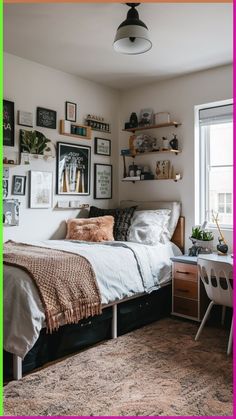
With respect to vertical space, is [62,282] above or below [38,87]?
below

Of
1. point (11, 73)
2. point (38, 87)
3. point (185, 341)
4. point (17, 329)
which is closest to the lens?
point (17, 329)

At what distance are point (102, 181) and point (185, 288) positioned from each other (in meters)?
1.73

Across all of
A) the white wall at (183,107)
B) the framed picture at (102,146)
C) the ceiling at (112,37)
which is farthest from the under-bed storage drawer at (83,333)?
the ceiling at (112,37)

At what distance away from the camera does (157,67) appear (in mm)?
3701

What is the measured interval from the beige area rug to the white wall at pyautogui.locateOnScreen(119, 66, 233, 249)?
1384 mm

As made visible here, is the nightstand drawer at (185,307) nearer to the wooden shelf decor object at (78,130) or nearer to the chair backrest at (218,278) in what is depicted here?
the chair backrest at (218,278)

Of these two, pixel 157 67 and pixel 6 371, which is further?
pixel 157 67

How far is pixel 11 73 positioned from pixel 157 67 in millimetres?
1491

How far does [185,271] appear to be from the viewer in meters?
3.41

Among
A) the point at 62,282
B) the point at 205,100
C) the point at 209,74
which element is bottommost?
the point at 62,282

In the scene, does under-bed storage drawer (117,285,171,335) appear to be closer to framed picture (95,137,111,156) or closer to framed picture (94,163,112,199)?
framed picture (94,163,112,199)

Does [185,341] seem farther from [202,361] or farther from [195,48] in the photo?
[195,48]

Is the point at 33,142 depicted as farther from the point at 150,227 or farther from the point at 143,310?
the point at 143,310

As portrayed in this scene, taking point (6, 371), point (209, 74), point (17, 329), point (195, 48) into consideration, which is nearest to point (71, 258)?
point (17, 329)
